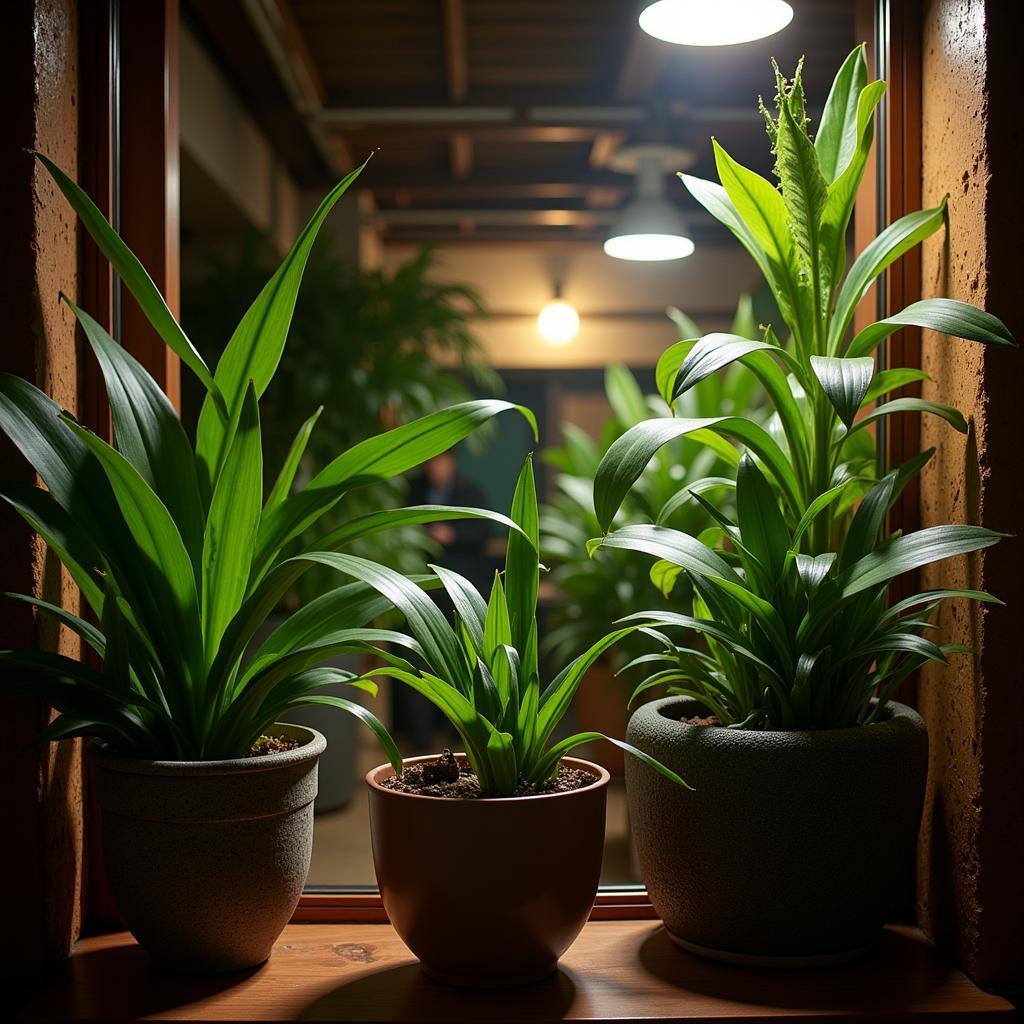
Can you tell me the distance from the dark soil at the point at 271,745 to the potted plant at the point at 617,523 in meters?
1.74

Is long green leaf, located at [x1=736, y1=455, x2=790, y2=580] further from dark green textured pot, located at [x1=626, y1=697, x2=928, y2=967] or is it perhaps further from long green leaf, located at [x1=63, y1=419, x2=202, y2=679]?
long green leaf, located at [x1=63, y1=419, x2=202, y2=679]

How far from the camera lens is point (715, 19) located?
5.95 feet

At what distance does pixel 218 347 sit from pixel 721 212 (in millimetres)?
2746

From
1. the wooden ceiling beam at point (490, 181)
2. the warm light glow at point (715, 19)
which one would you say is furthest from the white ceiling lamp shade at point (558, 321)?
the warm light glow at point (715, 19)

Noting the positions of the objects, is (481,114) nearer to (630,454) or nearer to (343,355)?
(343,355)

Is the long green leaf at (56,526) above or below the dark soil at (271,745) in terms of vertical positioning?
above

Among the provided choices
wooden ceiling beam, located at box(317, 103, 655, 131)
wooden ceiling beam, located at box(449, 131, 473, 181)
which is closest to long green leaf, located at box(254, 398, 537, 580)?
wooden ceiling beam, located at box(317, 103, 655, 131)

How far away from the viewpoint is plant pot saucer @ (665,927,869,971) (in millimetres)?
1156

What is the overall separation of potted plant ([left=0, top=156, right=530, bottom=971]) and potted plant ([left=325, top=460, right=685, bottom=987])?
71 mm

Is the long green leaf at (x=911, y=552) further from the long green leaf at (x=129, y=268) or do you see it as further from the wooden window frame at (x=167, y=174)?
the long green leaf at (x=129, y=268)

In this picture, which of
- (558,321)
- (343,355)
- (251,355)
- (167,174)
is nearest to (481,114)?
(343,355)

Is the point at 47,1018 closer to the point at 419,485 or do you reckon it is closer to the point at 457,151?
the point at 419,485

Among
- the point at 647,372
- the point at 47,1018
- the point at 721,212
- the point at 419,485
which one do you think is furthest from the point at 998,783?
the point at 647,372

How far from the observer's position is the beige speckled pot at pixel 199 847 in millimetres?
1075
